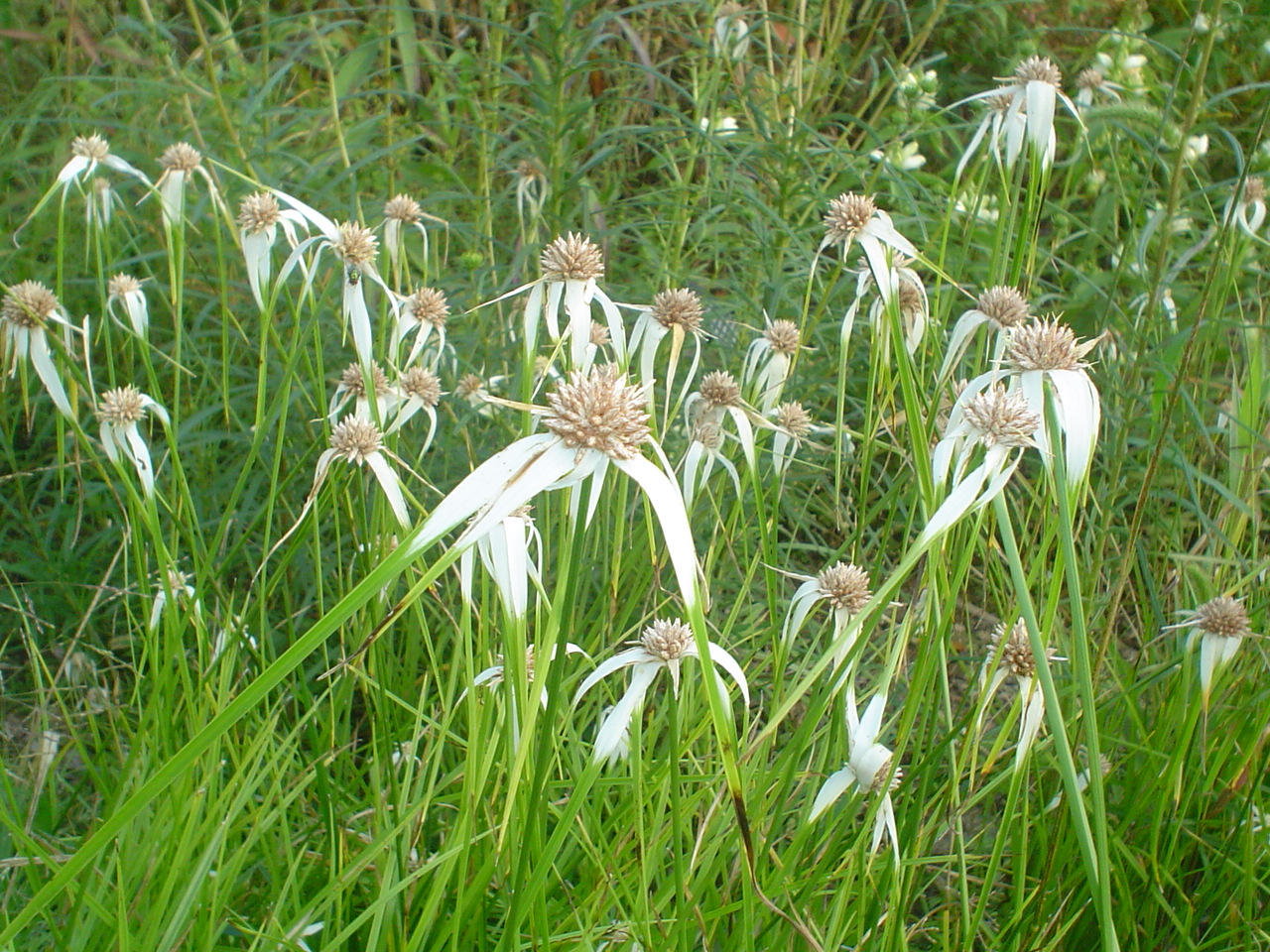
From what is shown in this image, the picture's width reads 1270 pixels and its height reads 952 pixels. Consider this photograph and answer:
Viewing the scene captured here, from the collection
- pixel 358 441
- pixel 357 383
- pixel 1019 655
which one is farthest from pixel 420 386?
pixel 1019 655

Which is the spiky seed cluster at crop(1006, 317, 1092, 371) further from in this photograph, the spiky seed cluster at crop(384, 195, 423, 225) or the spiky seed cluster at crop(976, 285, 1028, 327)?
the spiky seed cluster at crop(384, 195, 423, 225)

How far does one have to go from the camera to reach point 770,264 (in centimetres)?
159

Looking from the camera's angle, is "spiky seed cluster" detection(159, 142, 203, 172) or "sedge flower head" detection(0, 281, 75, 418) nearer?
"sedge flower head" detection(0, 281, 75, 418)

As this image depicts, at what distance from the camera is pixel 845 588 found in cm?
84

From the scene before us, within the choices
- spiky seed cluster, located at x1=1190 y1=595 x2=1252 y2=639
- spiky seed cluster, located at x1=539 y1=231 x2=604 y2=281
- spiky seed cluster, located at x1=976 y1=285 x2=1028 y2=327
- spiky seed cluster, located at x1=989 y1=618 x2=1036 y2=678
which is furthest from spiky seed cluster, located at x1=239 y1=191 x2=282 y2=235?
spiky seed cluster, located at x1=1190 y1=595 x2=1252 y2=639

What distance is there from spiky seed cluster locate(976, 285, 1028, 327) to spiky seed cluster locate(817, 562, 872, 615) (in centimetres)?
24

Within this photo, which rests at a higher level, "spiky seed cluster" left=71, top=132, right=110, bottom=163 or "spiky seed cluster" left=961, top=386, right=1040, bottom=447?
"spiky seed cluster" left=71, top=132, right=110, bottom=163

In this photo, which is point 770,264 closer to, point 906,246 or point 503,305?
point 503,305

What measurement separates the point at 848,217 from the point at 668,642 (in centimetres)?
41

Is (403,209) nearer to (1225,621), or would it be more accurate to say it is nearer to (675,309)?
(675,309)

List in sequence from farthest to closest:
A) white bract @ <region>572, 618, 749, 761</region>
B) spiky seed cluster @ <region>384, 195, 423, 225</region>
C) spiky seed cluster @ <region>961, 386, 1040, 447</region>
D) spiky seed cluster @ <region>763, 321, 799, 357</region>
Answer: spiky seed cluster @ <region>384, 195, 423, 225</region> < spiky seed cluster @ <region>763, 321, 799, 357</region> < white bract @ <region>572, 618, 749, 761</region> < spiky seed cluster @ <region>961, 386, 1040, 447</region>

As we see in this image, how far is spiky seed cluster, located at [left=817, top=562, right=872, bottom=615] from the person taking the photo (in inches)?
33.1

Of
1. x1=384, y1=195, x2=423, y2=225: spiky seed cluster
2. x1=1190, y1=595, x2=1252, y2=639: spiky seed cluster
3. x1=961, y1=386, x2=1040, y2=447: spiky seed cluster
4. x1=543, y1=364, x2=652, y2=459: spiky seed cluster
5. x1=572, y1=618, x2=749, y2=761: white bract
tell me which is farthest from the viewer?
x1=384, y1=195, x2=423, y2=225: spiky seed cluster

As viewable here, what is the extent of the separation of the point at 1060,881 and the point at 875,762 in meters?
0.39
